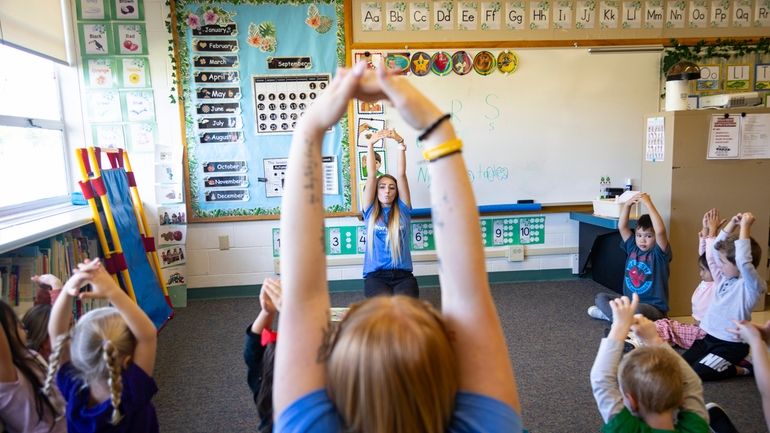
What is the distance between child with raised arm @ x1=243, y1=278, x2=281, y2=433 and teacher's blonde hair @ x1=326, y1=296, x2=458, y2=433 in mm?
608

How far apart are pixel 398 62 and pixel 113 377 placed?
3308 mm

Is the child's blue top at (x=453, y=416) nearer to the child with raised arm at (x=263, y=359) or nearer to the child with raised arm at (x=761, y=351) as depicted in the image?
the child with raised arm at (x=263, y=359)

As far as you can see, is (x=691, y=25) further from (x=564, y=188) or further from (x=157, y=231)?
(x=157, y=231)

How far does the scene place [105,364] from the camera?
1.19 m

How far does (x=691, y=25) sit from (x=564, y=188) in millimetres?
1652

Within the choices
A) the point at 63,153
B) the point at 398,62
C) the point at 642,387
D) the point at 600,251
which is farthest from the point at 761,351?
the point at 63,153

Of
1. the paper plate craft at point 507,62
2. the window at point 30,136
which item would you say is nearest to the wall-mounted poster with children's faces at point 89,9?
the window at point 30,136

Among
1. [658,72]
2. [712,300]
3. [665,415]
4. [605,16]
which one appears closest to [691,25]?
[658,72]

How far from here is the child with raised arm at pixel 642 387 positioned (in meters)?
1.26

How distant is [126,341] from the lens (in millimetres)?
1244

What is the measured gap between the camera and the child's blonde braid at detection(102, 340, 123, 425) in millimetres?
1134

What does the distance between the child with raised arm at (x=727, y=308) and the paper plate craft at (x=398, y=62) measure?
245cm

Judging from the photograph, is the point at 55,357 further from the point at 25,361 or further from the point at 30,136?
the point at 30,136

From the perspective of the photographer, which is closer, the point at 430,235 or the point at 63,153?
the point at 63,153
